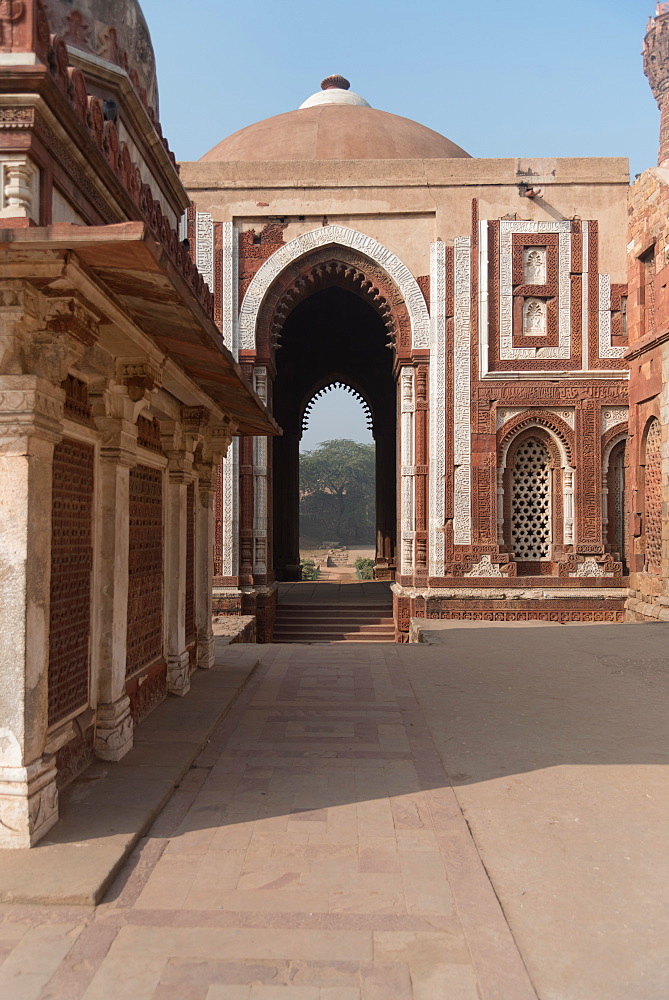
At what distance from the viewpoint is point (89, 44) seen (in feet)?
14.9

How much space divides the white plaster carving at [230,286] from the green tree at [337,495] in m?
38.5

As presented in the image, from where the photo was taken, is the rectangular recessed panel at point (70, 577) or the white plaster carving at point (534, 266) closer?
the rectangular recessed panel at point (70, 577)

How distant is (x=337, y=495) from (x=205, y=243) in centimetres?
4067

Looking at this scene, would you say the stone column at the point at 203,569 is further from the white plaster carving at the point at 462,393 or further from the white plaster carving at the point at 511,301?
the white plaster carving at the point at 511,301

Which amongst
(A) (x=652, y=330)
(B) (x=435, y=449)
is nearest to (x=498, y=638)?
(B) (x=435, y=449)

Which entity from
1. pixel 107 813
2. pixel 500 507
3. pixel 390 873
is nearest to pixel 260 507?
pixel 500 507

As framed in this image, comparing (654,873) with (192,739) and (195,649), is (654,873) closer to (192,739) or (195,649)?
(192,739)

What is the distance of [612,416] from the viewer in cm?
1146

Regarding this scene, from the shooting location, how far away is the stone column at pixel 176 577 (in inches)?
216

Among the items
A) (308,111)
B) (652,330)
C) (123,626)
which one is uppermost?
(308,111)

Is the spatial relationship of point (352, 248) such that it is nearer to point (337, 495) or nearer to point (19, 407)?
point (19, 407)

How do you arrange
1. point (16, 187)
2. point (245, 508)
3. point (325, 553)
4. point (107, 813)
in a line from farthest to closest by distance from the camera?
point (325, 553), point (245, 508), point (107, 813), point (16, 187)

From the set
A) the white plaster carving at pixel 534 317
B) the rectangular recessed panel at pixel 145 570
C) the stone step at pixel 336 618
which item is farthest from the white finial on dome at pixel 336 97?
the rectangular recessed panel at pixel 145 570

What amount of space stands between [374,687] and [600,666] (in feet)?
7.93
